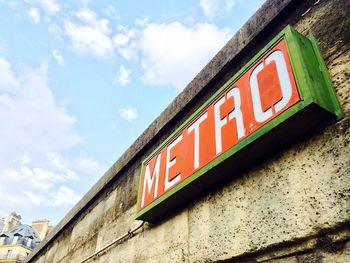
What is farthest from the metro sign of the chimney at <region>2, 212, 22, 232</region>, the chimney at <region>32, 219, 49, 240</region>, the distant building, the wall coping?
the chimney at <region>2, 212, 22, 232</region>

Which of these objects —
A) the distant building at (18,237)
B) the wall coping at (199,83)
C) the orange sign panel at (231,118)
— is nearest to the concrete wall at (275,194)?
the wall coping at (199,83)

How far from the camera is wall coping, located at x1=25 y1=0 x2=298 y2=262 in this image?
2219 mm

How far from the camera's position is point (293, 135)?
5.44 ft

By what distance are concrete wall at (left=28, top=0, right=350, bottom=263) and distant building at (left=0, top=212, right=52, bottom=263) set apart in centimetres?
4303

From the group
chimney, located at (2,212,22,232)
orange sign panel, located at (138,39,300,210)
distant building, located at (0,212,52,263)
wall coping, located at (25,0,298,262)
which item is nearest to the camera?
orange sign panel, located at (138,39,300,210)

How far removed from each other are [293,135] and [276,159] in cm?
19

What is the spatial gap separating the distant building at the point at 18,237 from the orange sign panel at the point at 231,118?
43055 millimetres

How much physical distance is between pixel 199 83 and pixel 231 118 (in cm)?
91

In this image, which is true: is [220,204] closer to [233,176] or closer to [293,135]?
[233,176]

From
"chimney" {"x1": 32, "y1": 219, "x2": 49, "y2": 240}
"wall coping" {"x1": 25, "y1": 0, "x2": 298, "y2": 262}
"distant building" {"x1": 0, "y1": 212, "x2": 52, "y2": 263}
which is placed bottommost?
Result: "wall coping" {"x1": 25, "y1": 0, "x2": 298, "y2": 262}

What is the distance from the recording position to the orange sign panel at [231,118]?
170cm

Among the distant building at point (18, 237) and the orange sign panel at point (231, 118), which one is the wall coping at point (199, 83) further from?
the distant building at point (18, 237)

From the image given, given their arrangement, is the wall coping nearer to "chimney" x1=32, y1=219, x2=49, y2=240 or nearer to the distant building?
the distant building

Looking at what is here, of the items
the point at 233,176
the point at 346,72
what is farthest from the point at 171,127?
the point at 346,72
